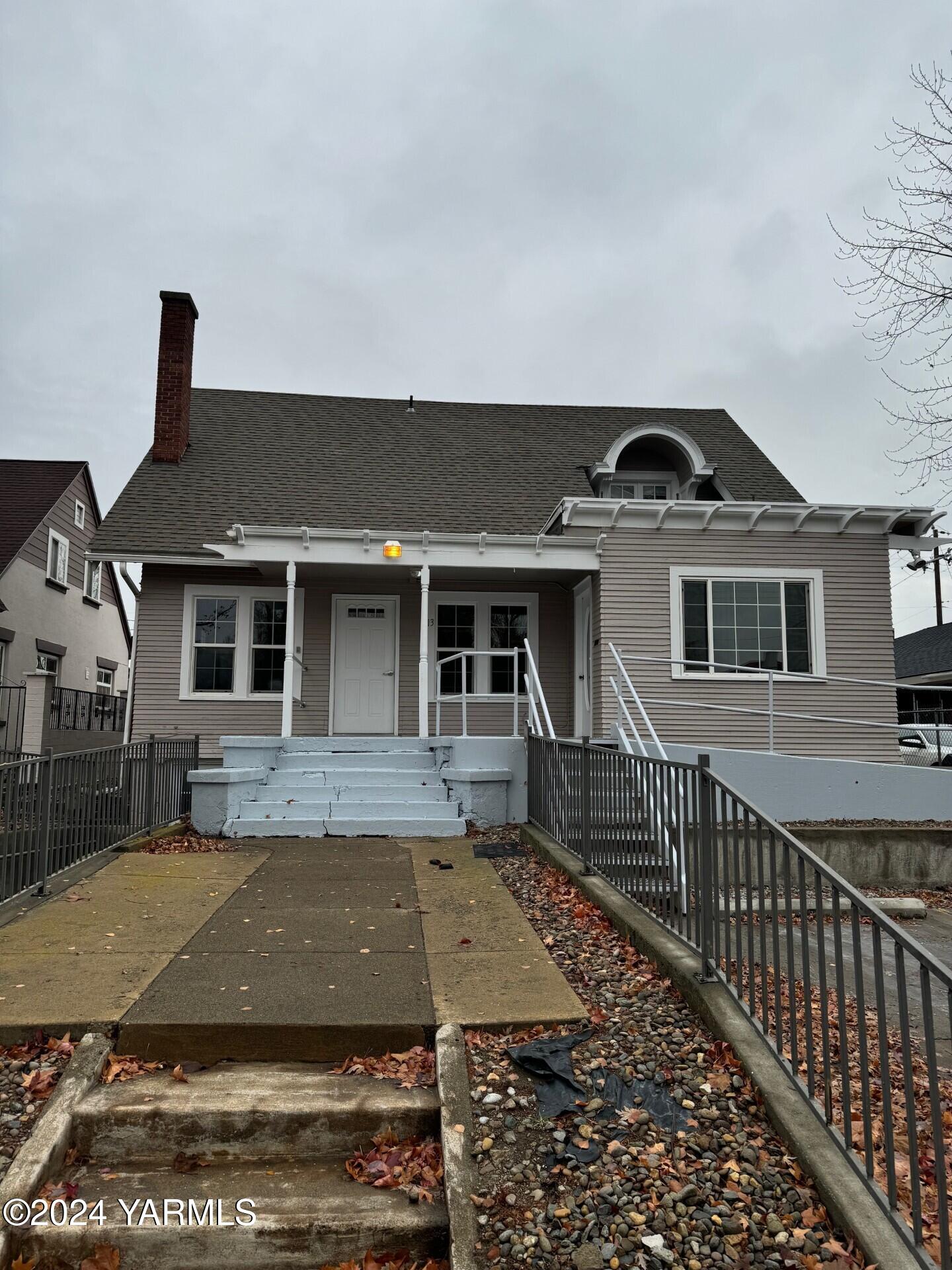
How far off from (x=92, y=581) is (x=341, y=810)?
17.3 metres

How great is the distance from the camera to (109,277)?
27750mm

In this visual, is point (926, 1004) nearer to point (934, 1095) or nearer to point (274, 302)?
point (934, 1095)

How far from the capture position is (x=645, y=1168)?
2627mm

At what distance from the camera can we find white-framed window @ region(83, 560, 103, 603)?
22.2 m

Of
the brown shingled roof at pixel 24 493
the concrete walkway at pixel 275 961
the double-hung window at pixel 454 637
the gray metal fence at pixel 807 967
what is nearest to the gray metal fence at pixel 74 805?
the concrete walkway at pixel 275 961

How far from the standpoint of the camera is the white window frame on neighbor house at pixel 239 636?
12.7 meters

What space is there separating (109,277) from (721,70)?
78.5 feet

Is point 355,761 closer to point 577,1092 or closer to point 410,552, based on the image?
point 410,552

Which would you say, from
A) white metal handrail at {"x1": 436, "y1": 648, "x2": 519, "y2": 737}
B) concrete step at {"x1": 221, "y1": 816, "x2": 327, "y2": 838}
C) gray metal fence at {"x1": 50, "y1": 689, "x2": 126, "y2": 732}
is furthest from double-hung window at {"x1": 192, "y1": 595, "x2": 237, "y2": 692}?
concrete step at {"x1": 221, "y1": 816, "x2": 327, "y2": 838}

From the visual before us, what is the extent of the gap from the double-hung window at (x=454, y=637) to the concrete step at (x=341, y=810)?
460 centimetres

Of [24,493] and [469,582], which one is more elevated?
[24,493]

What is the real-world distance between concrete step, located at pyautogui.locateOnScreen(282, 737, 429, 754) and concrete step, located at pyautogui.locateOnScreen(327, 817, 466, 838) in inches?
62.7

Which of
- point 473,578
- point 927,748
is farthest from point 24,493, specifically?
point 927,748

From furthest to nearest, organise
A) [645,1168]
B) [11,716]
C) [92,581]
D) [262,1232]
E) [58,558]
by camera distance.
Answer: [92,581], [58,558], [11,716], [645,1168], [262,1232]
